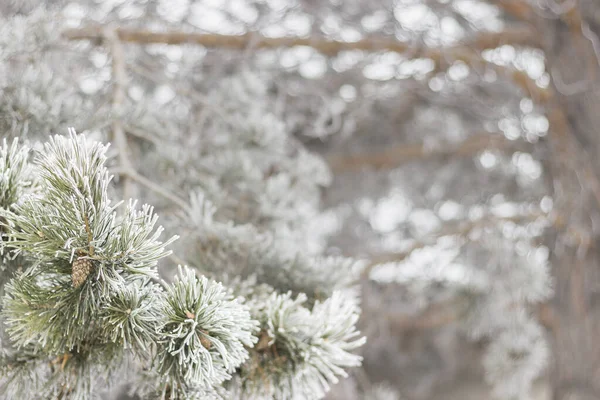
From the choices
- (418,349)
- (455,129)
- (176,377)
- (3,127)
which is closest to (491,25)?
(455,129)

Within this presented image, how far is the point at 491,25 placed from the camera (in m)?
2.06

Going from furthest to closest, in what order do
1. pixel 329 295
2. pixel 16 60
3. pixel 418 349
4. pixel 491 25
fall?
pixel 418 349 < pixel 491 25 < pixel 16 60 < pixel 329 295

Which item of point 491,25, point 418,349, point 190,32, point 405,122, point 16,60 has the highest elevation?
point 16,60

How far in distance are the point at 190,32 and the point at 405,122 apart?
109cm

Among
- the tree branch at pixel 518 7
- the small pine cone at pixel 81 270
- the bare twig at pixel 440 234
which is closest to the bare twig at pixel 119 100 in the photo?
the small pine cone at pixel 81 270

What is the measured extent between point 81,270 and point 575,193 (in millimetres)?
1464

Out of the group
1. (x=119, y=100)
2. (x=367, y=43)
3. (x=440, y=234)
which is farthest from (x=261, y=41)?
(x=440, y=234)

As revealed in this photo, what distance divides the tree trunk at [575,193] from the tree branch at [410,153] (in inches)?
6.5

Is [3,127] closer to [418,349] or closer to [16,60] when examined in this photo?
[16,60]

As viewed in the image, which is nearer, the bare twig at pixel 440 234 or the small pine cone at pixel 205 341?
the small pine cone at pixel 205 341

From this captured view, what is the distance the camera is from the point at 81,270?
18.9 inches

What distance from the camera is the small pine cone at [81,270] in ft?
1.57

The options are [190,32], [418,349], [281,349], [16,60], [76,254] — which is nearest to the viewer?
[76,254]

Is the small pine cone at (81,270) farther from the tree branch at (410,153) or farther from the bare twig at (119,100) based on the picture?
the tree branch at (410,153)
